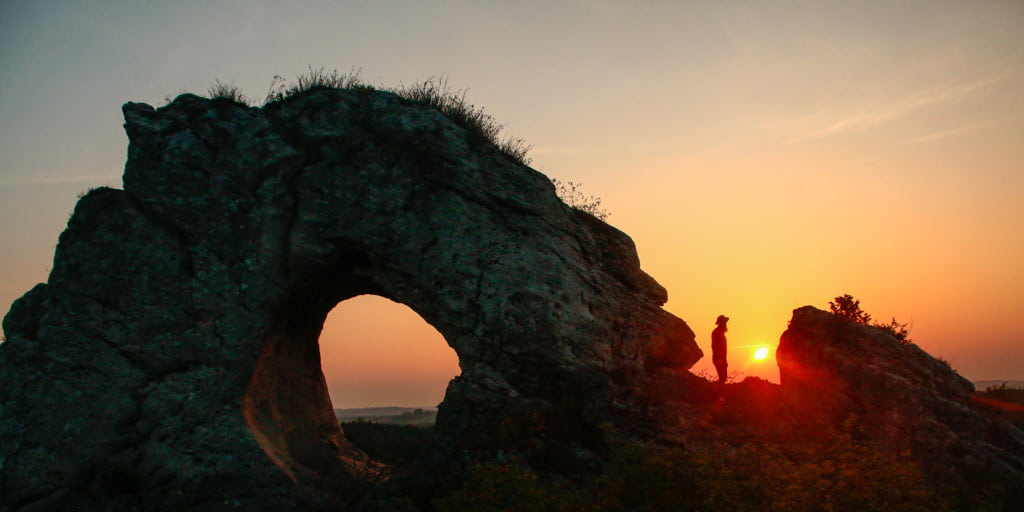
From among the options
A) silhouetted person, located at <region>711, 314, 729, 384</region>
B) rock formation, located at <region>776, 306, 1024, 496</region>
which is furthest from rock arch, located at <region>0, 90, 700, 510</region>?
rock formation, located at <region>776, 306, 1024, 496</region>

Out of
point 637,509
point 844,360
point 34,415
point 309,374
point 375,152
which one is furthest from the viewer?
point 309,374

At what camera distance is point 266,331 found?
14.9 m

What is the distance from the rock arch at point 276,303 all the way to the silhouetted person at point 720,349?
3.86 feet

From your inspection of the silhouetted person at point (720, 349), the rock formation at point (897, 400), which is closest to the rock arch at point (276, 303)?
the silhouetted person at point (720, 349)

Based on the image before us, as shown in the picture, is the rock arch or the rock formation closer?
the rock arch

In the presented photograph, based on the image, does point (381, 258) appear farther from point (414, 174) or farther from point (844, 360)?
point (844, 360)

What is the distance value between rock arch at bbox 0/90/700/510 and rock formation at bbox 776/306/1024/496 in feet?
10.1

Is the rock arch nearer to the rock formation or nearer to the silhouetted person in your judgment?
the silhouetted person

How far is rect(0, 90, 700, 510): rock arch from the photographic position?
13227mm

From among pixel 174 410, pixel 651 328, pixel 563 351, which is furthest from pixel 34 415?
pixel 651 328

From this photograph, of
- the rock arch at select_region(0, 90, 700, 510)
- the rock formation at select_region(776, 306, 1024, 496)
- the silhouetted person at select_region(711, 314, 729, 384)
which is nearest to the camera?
the rock arch at select_region(0, 90, 700, 510)

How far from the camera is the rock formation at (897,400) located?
44.0ft

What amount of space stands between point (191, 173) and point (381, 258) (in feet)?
16.2

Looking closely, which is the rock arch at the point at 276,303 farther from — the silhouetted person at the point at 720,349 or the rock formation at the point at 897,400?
the rock formation at the point at 897,400
